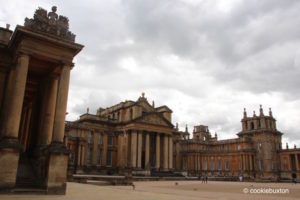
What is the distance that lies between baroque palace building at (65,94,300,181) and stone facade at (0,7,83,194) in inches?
751

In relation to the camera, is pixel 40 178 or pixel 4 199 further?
pixel 40 178

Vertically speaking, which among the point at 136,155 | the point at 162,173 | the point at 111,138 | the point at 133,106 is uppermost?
the point at 133,106

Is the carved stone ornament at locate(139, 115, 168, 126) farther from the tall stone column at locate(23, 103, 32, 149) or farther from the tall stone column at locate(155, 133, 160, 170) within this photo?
the tall stone column at locate(23, 103, 32, 149)

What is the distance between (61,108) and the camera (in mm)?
16094

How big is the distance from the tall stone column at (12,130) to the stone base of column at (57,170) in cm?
174

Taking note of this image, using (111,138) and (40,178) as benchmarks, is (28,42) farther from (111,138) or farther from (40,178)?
(111,138)

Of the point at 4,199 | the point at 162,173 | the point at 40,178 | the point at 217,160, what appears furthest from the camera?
the point at 217,160

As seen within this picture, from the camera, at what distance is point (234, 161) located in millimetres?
72062

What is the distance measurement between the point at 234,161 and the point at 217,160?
488 centimetres

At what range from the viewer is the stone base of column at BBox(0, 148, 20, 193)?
13.3 metres

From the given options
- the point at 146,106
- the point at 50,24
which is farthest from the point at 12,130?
the point at 146,106

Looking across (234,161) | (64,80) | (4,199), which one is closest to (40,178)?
(4,199)

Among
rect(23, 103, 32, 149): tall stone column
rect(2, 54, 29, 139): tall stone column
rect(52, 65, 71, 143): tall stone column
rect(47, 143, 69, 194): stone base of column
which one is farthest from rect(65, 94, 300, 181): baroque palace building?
rect(2, 54, 29, 139): tall stone column

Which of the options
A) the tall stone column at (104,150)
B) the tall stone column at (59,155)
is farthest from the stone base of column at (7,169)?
the tall stone column at (104,150)
